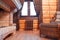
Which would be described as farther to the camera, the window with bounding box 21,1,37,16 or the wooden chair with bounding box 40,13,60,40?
the window with bounding box 21,1,37,16

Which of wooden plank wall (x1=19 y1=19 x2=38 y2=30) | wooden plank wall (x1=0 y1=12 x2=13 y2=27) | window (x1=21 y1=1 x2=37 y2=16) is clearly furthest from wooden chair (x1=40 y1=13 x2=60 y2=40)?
window (x1=21 y1=1 x2=37 y2=16)

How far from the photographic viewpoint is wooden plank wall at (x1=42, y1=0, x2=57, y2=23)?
5254mm

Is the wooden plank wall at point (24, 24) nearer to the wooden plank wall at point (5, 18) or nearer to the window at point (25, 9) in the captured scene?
the window at point (25, 9)

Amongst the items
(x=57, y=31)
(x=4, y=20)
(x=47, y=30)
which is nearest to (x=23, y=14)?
(x=4, y=20)

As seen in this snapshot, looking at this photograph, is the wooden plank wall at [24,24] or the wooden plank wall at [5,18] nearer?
the wooden plank wall at [5,18]

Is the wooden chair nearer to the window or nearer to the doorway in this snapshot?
the doorway

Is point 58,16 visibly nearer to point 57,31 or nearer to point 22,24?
point 57,31

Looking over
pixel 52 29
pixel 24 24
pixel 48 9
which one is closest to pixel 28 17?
pixel 24 24

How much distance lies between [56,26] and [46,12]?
99.0 inches

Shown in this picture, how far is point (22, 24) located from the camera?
6.79 metres

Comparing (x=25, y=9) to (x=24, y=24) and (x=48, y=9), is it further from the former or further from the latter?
(x=48, y=9)

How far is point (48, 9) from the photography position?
5316mm

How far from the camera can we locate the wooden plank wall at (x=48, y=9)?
525 centimetres

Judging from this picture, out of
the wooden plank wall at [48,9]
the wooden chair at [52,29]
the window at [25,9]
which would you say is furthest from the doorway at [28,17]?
the wooden chair at [52,29]
